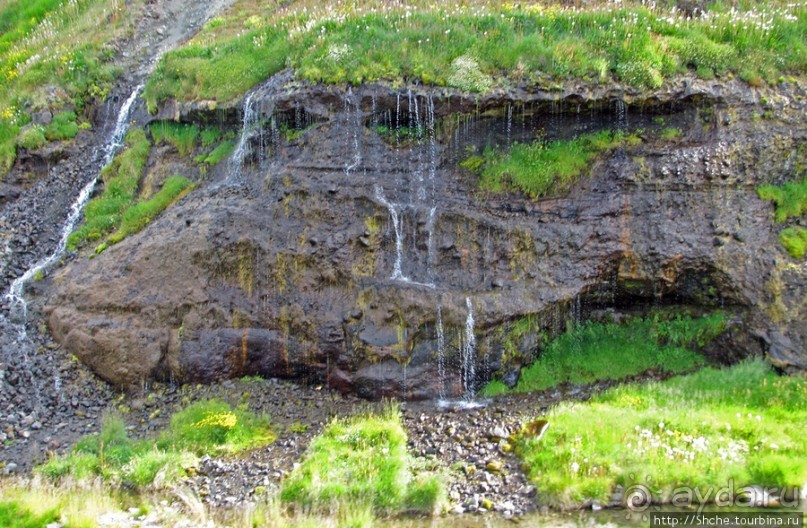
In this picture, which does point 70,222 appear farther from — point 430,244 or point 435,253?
point 435,253

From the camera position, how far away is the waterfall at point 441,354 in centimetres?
1357

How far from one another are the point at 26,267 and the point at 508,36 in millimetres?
13243

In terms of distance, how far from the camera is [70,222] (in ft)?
55.3

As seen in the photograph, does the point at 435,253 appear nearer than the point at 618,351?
No

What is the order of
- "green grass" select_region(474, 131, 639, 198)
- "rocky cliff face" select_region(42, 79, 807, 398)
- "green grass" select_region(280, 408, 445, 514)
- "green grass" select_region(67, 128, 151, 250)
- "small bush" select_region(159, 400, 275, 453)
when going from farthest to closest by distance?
1. "green grass" select_region(67, 128, 151, 250)
2. "green grass" select_region(474, 131, 639, 198)
3. "rocky cliff face" select_region(42, 79, 807, 398)
4. "small bush" select_region(159, 400, 275, 453)
5. "green grass" select_region(280, 408, 445, 514)

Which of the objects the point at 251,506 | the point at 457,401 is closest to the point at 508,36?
the point at 457,401

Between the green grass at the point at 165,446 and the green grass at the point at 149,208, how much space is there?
5171 millimetres

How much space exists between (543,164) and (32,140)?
14280 mm

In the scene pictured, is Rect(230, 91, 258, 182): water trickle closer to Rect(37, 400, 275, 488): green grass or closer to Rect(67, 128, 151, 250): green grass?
Rect(67, 128, 151, 250): green grass

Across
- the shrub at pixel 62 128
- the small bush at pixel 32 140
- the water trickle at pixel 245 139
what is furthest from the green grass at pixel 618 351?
the small bush at pixel 32 140

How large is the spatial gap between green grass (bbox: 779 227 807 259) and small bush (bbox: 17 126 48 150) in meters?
19.3

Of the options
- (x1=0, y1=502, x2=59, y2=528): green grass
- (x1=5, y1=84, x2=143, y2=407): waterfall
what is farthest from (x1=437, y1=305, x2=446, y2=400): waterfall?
(x1=5, y1=84, x2=143, y2=407): waterfall

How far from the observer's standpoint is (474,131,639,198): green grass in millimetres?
14734

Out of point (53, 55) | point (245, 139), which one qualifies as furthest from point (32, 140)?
point (245, 139)
